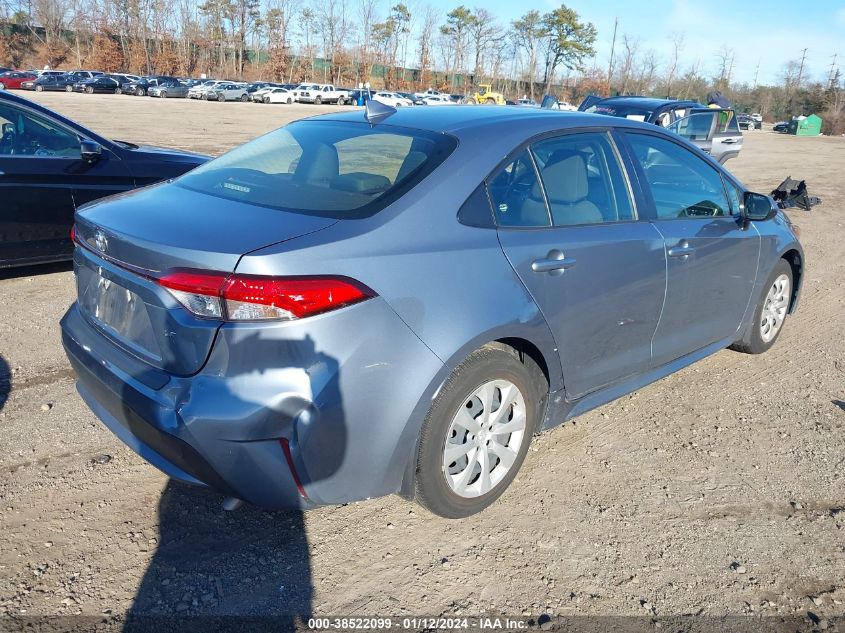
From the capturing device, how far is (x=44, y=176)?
217 inches

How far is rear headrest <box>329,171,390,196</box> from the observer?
2785 mm

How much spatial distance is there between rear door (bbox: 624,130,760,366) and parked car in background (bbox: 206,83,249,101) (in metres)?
58.1

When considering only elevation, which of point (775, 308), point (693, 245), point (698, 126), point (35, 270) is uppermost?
point (698, 126)

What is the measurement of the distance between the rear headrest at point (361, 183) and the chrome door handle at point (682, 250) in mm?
1667

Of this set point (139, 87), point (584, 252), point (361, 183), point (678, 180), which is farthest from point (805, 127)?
point (361, 183)

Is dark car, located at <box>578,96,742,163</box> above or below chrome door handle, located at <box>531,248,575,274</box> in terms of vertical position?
above

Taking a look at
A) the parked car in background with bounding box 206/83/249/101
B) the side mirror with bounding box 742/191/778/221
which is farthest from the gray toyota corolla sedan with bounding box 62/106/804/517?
the parked car in background with bounding box 206/83/249/101

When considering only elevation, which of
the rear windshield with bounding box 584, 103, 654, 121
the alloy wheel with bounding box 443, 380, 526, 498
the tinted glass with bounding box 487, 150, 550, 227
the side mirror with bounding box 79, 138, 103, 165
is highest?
the rear windshield with bounding box 584, 103, 654, 121

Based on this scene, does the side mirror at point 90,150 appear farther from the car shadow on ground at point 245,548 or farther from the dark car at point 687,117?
the dark car at point 687,117

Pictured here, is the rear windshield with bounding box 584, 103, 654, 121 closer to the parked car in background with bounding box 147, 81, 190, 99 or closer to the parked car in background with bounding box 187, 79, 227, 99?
the parked car in background with bounding box 187, 79, 227, 99

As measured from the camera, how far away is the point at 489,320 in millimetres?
2715

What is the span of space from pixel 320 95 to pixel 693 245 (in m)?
60.7

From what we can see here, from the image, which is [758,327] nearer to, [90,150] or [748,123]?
[90,150]

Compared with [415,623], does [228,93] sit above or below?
above
